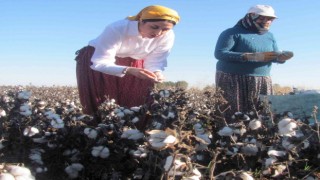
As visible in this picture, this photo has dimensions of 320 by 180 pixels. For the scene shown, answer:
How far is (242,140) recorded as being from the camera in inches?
91.2

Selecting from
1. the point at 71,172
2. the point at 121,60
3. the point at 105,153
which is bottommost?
the point at 71,172

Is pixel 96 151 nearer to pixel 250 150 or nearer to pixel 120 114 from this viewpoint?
pixel 120 114

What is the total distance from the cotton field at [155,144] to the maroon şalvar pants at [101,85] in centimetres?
40

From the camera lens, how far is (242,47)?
405 centimetres

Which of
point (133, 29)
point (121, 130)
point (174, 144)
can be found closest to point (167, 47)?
point (133, 29)

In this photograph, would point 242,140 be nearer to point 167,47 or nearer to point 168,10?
point 168,10

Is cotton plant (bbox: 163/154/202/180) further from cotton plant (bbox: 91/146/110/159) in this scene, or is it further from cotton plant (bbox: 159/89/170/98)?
cotton plant (bbox: 159/89/170/98)

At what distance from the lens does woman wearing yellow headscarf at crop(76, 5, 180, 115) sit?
326cm

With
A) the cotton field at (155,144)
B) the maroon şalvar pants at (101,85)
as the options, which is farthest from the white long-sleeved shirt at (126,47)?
the cotton field at (155,144)

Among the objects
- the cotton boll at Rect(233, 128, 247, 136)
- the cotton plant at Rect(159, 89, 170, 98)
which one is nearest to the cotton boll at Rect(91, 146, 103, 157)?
the cotton boll at Rect(233, 128, 247, 136)

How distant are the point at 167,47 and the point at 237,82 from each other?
833 millimetres

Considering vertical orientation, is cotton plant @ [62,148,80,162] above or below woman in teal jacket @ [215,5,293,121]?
below

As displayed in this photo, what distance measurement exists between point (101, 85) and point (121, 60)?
9.3 inches

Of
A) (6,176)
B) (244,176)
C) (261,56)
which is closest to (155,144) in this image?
(244,176)
